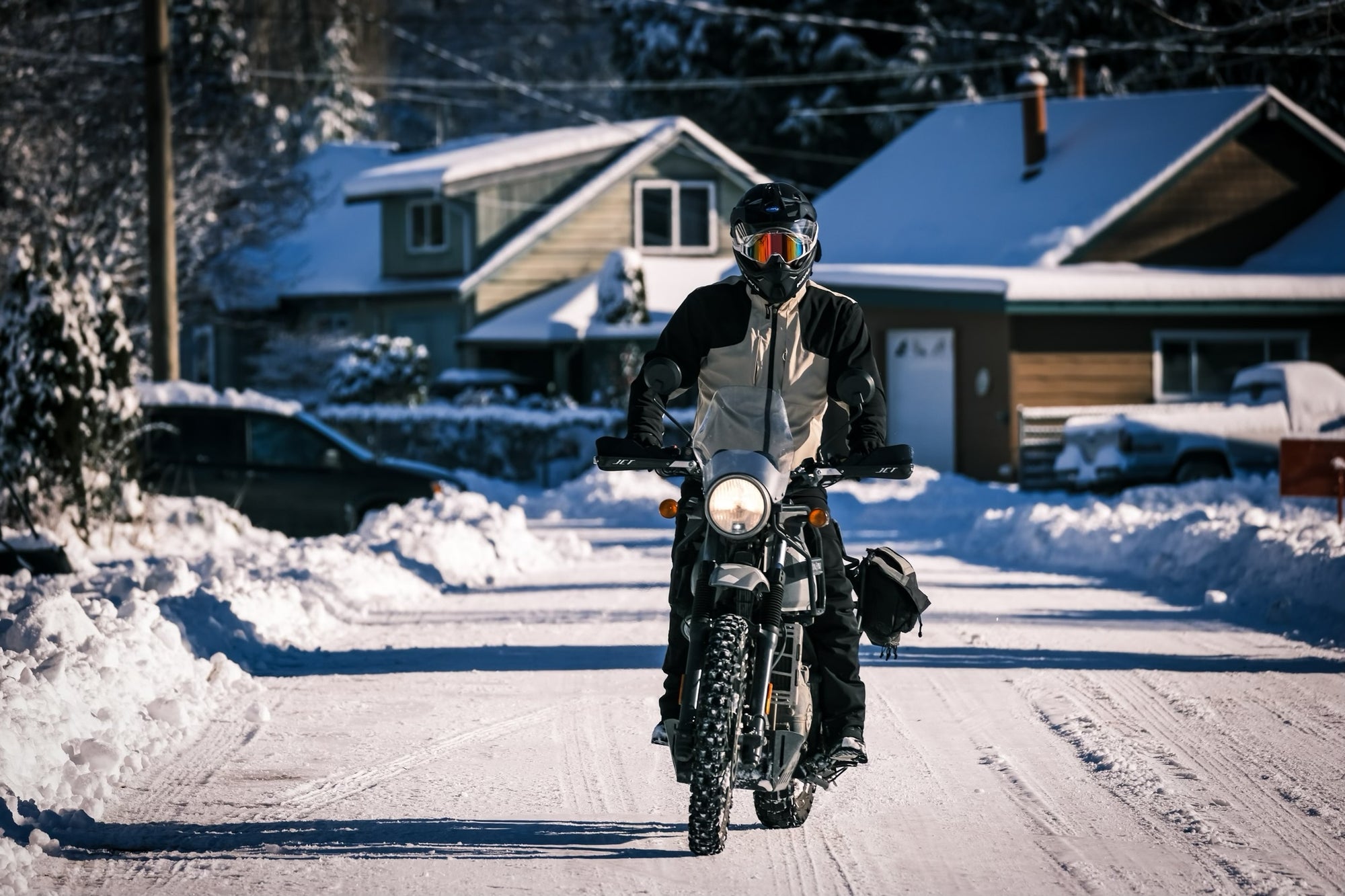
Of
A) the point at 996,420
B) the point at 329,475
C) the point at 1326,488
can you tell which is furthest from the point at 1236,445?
the point at 329,475

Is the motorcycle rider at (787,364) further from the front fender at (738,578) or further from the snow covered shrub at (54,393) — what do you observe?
the snow covered shrub at (54,393)

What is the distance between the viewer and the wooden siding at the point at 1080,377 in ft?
91.5

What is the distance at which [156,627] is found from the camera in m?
9.14

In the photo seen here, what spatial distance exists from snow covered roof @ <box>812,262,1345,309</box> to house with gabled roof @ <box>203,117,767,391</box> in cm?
1105

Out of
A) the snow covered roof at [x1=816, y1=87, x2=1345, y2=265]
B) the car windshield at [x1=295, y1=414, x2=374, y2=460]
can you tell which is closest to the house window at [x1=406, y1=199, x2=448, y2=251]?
the snow covered roof at [x1=816, y1=87, x2=1345, y2=265]

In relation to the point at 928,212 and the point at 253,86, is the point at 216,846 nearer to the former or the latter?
the point at 928,212

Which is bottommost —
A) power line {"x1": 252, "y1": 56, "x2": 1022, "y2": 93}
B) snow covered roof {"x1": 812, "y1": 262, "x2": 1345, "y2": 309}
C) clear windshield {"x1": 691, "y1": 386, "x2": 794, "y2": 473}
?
clear windshield {"x1": 691, "y1": 386, "x2": 794, "y2": 473}

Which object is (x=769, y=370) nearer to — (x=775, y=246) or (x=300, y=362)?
(x=775, y=246)

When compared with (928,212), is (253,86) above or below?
above

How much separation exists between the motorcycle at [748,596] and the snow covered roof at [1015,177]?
2357 centimetres

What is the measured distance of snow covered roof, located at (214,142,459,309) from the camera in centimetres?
4144

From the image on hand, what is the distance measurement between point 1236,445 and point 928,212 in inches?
471

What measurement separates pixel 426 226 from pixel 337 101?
27.3 metres

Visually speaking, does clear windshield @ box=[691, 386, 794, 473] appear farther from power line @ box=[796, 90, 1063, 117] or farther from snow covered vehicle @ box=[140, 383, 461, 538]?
power line @ box=[796, 90, 1063, 117]
